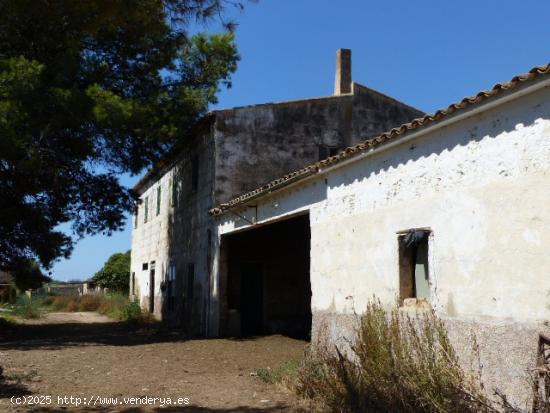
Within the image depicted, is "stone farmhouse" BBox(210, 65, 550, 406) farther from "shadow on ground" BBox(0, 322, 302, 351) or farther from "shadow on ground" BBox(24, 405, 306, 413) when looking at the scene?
"shadow on ground" BBox(0, 322, 302, 351)

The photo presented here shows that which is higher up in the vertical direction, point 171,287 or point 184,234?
point 184,234

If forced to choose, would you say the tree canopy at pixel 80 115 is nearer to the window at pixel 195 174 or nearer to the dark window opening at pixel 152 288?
the window at pixel 195 174

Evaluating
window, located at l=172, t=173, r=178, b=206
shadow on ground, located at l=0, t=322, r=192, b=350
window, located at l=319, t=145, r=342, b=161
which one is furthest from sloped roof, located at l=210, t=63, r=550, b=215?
window, located at l=172, t=173, r=178, b=206

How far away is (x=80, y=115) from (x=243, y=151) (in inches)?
175

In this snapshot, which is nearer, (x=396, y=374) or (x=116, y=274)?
(x=396, y=374)

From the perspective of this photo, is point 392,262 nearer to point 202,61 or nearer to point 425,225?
point 425,225

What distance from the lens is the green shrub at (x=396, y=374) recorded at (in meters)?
5.47

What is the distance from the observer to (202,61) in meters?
17.3

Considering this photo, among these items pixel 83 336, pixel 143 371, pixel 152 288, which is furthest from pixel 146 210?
pixel 143 371

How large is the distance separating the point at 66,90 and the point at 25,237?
17.9ft

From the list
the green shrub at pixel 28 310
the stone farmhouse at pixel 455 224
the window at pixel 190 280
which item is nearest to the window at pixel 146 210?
the green shrub at pixel 28 310

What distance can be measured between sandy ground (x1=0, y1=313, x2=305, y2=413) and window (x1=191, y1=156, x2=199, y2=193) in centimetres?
471

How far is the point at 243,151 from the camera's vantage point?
15.8 m

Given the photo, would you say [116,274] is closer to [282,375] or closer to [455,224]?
[282,375]
